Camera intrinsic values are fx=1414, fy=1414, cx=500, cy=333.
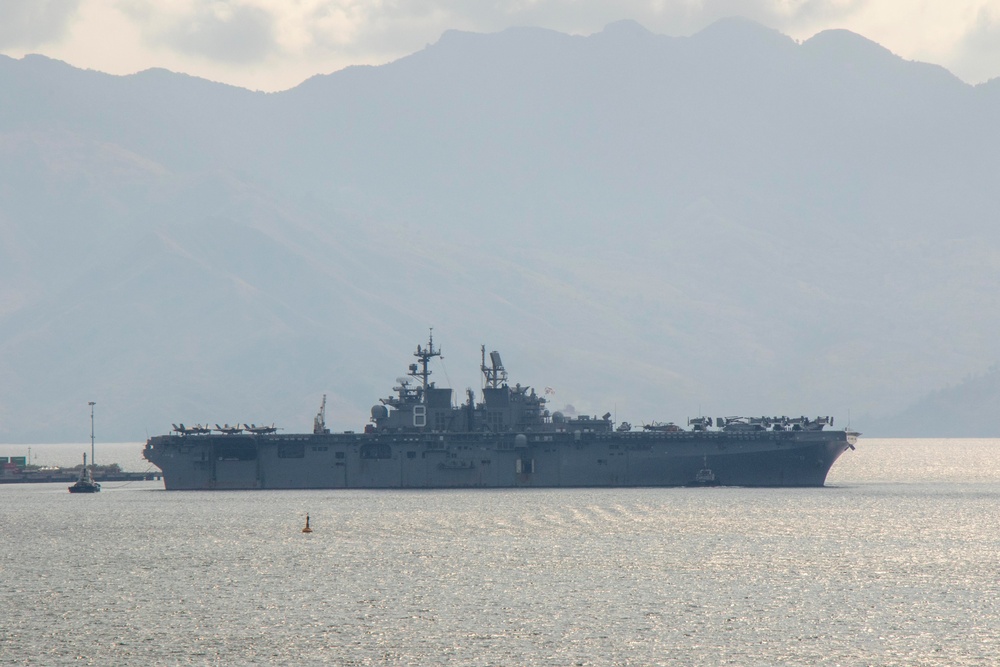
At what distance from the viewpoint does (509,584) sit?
4988cm

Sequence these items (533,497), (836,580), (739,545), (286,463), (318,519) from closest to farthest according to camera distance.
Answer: (836,580) → (739,545) → (318,519) → (533,497) → (286,463)

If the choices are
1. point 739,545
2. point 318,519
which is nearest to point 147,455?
point 318,519

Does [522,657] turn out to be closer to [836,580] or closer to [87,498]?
[836,580]

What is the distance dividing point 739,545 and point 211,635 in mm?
27385

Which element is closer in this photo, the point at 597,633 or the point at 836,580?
the point at 597,633

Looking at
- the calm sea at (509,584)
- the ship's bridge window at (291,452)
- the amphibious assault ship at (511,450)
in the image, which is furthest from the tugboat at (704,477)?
the ship's bridge window at (291,452)

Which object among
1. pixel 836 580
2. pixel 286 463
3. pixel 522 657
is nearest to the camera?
pixel 522 657

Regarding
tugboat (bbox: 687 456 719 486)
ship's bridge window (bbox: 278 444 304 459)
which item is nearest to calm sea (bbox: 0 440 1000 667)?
tugboat (bbox: 687 456 719 486)

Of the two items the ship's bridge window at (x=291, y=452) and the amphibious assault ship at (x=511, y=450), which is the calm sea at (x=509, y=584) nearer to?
the amphibious assault ship at (x=511, y=450)

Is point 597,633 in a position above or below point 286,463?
below

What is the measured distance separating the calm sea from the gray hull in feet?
23.7

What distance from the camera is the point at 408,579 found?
51.6 m

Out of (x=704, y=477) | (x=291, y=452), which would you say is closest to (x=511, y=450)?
(x=704, y=477)

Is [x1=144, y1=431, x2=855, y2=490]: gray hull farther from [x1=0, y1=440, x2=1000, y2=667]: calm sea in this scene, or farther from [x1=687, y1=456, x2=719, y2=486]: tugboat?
[x1=0, y1=440, x2=1000, y2=667]: calm sea
